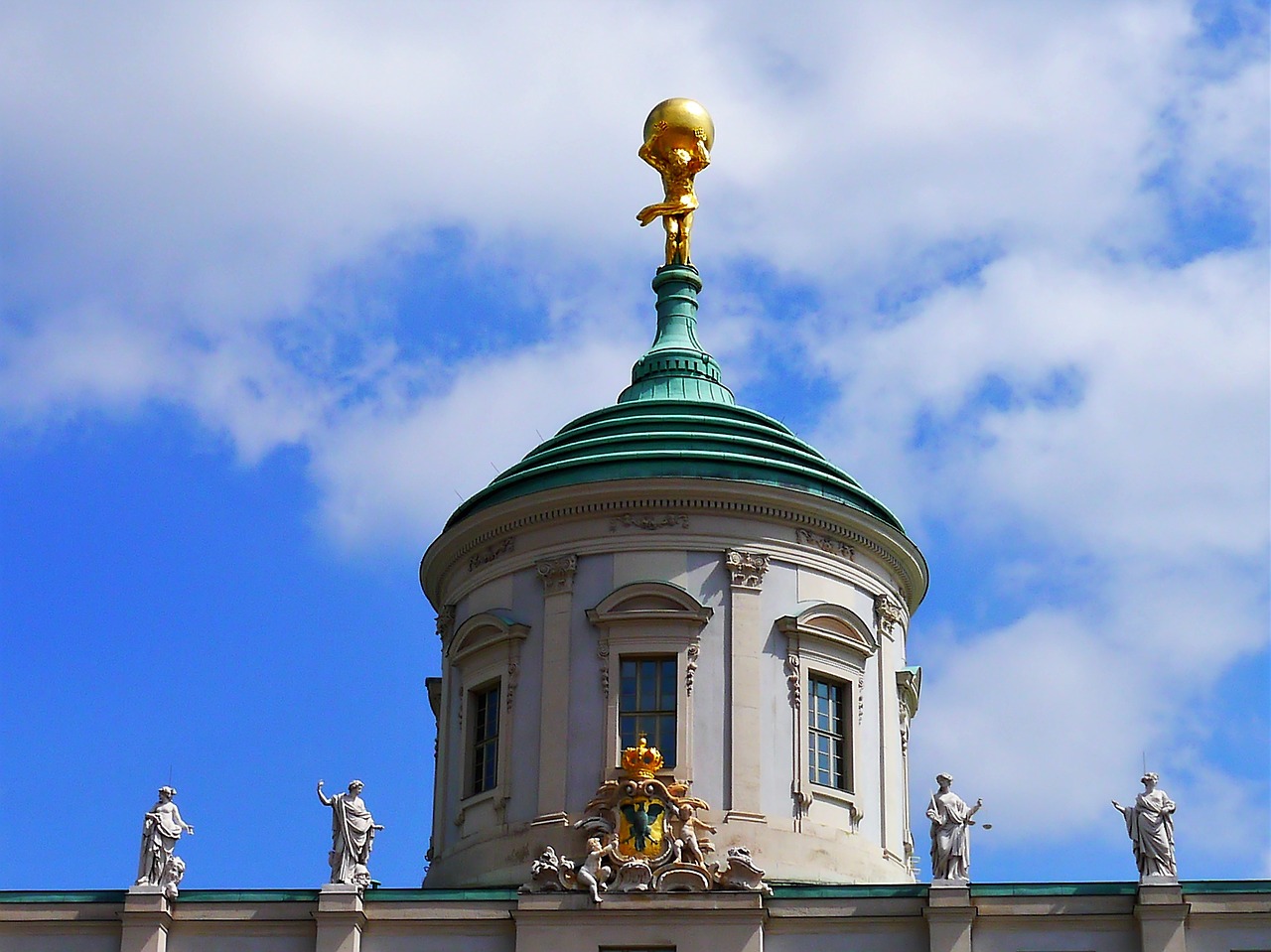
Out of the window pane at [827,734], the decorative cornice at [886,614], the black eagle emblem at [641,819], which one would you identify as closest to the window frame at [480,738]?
the black eagle emblem at [641,819]

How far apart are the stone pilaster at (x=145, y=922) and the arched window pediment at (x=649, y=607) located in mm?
10656

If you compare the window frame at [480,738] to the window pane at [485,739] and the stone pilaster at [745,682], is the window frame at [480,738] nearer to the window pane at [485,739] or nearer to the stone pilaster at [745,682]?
the window pane at [485,739]

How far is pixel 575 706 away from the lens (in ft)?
162

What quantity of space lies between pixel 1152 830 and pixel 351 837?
1523 centimetres

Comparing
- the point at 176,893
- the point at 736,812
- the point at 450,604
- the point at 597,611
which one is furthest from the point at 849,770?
the point at 176,893

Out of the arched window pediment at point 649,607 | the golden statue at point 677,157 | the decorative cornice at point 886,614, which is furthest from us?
the golden statue at point 677,157

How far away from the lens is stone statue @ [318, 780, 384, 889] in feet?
149

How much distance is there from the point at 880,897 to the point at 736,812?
432 centimetres

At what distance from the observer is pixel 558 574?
5044 centimetres

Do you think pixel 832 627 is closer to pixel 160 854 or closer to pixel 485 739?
pixel 485 739

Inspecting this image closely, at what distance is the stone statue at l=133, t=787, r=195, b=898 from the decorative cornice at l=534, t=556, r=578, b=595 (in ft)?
30.7

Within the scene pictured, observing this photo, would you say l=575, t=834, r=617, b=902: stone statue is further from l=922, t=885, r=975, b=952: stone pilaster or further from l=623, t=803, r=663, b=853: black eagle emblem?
l=922, t=885, r=975, b=952: stone pilaster

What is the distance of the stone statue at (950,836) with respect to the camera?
44688mm

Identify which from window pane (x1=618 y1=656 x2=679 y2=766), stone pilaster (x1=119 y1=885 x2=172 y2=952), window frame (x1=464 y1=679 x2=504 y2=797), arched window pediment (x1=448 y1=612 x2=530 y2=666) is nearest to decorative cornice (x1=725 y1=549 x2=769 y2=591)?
window pane (x1=618 y1=656 x2=679 y2=766)
